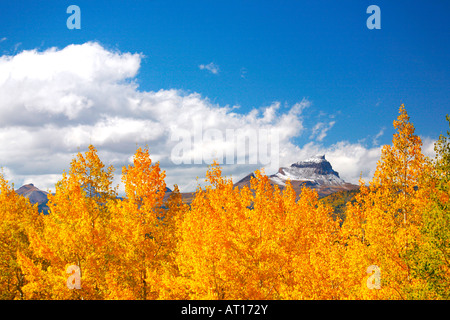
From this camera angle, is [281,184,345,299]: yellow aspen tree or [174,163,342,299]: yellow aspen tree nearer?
[174,163,342,299]: yellow aspen tree

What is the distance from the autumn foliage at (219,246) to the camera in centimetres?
1916

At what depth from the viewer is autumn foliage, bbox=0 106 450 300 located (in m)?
19.2

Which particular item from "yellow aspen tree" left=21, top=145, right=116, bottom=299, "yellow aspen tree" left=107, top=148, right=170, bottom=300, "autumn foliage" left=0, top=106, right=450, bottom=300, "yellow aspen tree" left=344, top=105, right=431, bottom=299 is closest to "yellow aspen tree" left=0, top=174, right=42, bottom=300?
"autumn foliage" left=0, top=106, right=450, bottom=300

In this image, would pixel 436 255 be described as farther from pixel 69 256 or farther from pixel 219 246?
pixel 69 256

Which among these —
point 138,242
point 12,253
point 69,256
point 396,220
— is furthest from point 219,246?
point 12,253

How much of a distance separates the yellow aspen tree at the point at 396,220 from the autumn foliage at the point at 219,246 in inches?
3.7

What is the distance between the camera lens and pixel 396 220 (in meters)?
28.4

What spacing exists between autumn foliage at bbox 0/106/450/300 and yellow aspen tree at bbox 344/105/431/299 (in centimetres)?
9

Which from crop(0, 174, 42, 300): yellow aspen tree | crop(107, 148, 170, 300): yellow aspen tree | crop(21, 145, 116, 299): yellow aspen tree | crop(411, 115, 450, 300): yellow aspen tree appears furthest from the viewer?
crop(0, 174, 42, 300): yellow aspen tree

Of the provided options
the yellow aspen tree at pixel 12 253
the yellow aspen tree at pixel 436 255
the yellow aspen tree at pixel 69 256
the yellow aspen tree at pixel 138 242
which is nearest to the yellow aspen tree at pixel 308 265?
the yellow aspen tree at pixel 436 255

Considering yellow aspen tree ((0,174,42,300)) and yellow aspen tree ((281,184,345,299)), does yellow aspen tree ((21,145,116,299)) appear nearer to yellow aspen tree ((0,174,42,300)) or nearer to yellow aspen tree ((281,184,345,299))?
yellow aspen tree ((0,174,42,300))

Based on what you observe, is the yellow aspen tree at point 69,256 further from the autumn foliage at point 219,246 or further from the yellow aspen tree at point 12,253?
the yellow aspen tree at point 12,253

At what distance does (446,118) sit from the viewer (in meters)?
20.8

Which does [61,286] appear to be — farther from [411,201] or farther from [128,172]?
[411,201]
